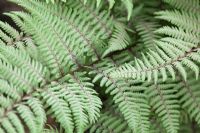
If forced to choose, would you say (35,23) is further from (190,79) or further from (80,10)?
(190,79)

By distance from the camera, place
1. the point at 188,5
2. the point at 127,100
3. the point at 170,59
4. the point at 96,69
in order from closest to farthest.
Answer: the point at 170,59 < the point at 127,100 < the point at 96,69 < the point at 188,5

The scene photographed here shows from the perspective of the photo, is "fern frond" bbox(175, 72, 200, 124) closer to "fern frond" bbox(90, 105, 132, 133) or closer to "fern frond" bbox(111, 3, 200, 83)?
"fern frond" bbox(111, 3, 200, 83)

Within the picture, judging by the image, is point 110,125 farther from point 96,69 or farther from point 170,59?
point 170,59

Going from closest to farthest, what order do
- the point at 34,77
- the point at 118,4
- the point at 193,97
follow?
1. the point at 34,77
2. the point at 193,97
3. the point at 118,4

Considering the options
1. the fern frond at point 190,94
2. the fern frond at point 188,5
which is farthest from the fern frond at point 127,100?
the fern frond at point 188,5

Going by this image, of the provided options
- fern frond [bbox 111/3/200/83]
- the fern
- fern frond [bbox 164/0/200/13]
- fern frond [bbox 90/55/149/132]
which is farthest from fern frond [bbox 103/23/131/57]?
fern frond [bbox 164/0/200/13]

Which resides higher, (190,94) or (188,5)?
(188,5)

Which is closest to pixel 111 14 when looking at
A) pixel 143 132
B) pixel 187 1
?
pixel 187 1

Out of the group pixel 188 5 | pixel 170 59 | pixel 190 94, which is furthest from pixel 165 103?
pixel 188 5
